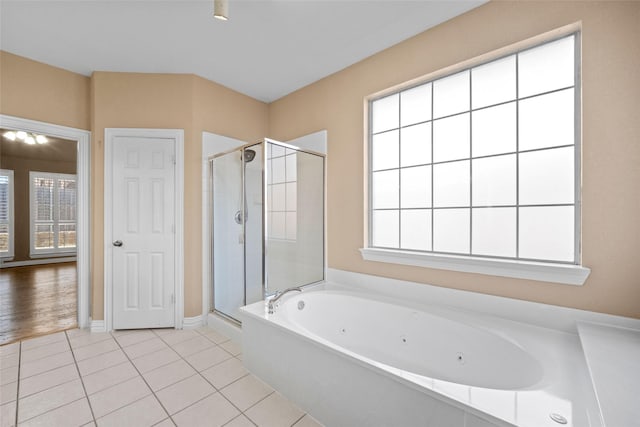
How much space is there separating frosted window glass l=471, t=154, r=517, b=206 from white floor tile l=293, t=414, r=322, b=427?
67.9 inches

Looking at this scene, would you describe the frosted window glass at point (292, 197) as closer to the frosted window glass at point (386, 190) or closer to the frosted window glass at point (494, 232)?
the frosted window glass at point (386, 190)

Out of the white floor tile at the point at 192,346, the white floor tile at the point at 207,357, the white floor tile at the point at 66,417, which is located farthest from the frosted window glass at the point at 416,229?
the white floor tile at the point at 66,417

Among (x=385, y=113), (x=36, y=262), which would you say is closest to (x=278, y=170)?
(x=385, y=113)

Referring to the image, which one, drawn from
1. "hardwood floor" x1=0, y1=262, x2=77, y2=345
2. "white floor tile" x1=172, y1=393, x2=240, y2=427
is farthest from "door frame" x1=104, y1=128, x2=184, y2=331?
"white floor tile" x1=172, y1=393, x2=240, y2=427

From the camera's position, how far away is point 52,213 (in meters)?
6.05

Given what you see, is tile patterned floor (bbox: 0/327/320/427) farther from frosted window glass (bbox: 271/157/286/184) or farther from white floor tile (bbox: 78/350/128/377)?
frosted window glass (bbox: 271/157/286/184)

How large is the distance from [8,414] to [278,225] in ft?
6.45

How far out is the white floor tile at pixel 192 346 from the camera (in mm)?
2273

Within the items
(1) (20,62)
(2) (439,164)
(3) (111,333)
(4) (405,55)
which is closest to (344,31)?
(4) (405,55)

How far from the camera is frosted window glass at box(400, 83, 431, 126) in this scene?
86.5 inches

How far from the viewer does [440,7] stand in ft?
6.10

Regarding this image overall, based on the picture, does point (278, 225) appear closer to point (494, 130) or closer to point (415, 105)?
point (415, 105)

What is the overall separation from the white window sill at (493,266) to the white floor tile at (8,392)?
2.55 meters

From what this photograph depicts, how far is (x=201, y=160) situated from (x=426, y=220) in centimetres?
225
